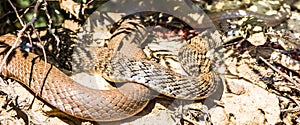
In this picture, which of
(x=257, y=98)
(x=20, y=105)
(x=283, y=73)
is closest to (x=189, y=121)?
(x=257, y=98)

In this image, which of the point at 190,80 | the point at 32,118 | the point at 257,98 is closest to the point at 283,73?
the point at 257,98

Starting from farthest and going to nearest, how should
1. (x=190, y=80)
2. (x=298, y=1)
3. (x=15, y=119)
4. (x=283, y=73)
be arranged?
(x=298, y=1)
(x=283, y=73)
(x=190, y=80)
(x=15, y=119)

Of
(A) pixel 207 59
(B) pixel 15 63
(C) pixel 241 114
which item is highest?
(B) pixel 15 63

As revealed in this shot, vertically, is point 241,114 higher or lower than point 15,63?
lower

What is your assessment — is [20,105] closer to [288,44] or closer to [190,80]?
[190,80]

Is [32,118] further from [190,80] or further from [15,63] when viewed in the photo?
[190,80]

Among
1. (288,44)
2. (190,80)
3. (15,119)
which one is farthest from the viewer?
(288,44)

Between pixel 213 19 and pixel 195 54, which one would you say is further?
pixel 213 19
